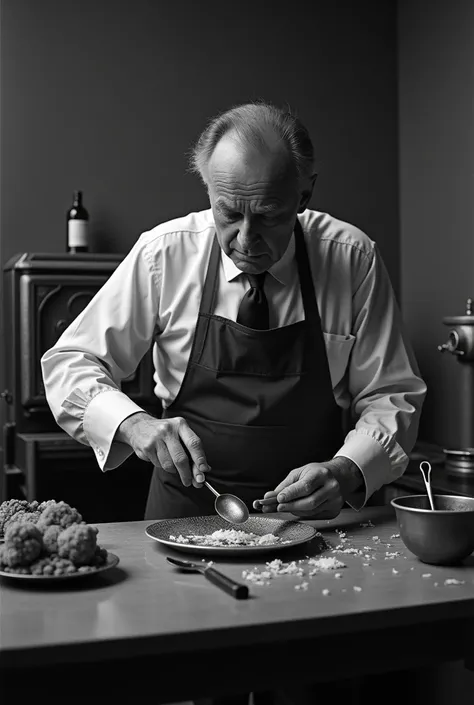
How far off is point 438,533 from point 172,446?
1.88 feet

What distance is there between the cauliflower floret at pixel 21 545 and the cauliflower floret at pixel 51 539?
21mm

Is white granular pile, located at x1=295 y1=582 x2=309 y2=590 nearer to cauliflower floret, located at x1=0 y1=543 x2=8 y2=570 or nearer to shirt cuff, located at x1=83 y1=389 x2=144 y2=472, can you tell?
cauliflower floret, located at x1=0 y1=543 x2=8 y2=570

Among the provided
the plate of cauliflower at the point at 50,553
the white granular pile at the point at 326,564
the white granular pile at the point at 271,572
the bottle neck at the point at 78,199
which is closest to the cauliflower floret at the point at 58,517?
the plate of cauliflower at the point at 50,553

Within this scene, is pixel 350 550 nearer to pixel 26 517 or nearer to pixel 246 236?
pixel 26 517

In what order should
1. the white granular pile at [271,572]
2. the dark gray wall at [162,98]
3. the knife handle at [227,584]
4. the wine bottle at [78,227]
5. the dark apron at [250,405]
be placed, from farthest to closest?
the dark gray wall at [162,98]
the wine bottle at [78,227]
the dark apron at [250,405]
the white granular pile at [271,572]
the knife handle at [227,584]

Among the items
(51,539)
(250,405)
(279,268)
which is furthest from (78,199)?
(51,539)

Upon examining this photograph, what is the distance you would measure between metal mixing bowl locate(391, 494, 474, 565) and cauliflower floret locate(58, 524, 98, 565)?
0.53 meters

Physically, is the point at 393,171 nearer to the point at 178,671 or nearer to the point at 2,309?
the point at 2,309

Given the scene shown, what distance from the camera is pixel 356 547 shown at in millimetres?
1617

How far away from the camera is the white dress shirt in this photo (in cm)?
222

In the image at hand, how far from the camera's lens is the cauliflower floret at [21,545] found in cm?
132

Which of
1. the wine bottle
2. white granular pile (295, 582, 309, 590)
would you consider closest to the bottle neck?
the wine bottle

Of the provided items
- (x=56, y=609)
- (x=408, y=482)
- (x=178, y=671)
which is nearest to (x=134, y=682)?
(x=178, y=671)

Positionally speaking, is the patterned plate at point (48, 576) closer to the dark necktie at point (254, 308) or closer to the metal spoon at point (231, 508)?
the metal spoon at point (231, 508)
